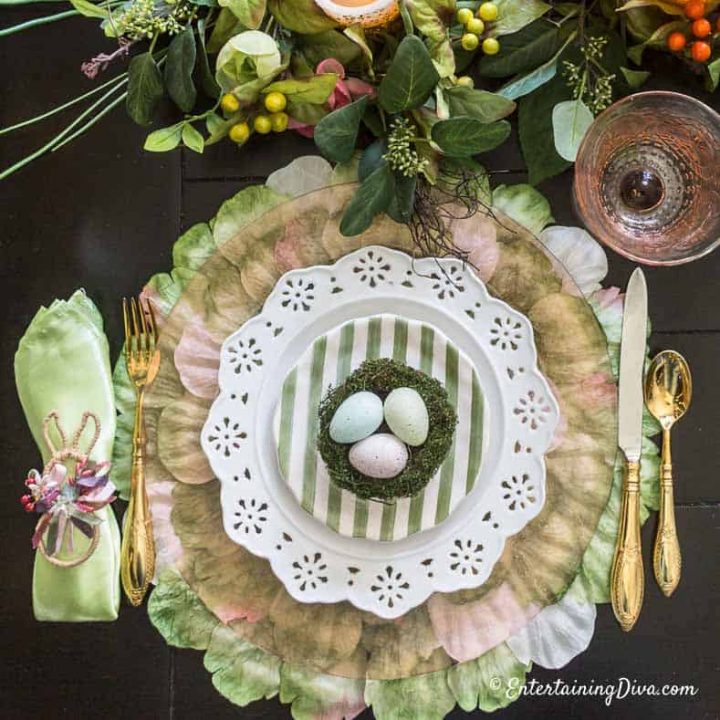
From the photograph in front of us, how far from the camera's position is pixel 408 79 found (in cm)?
72

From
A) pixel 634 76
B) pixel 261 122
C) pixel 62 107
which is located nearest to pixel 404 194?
pixel 261 122

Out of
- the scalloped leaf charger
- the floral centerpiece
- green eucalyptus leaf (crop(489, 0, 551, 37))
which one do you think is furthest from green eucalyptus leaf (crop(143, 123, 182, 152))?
green eucalyptus leaf (crop(489, 0, 551, 37))

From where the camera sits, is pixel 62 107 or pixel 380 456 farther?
pixel 62 107

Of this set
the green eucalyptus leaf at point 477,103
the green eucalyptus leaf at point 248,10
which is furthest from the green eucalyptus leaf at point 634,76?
the green eucalyptus leaf at point 248,10

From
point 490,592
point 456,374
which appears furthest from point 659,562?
point 456,374

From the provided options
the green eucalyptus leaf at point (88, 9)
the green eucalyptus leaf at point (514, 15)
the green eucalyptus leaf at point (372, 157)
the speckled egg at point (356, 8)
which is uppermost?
the green eucalyptus leaf at point (88, 9)

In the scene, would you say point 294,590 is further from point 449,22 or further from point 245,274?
point 449,22

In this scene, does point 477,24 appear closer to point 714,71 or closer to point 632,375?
point 714,71

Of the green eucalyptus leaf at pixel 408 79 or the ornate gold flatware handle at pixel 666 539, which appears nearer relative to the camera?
the green eucalyptus leaf at pixel 408 79

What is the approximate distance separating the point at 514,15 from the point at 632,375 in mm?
361

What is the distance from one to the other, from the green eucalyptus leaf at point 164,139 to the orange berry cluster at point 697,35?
1.54 feet

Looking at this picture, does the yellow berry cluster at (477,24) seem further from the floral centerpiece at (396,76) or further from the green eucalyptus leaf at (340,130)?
the green eucalyptus leaf at (340,130)

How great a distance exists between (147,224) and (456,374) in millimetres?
347

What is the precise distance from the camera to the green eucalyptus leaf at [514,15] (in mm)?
787
